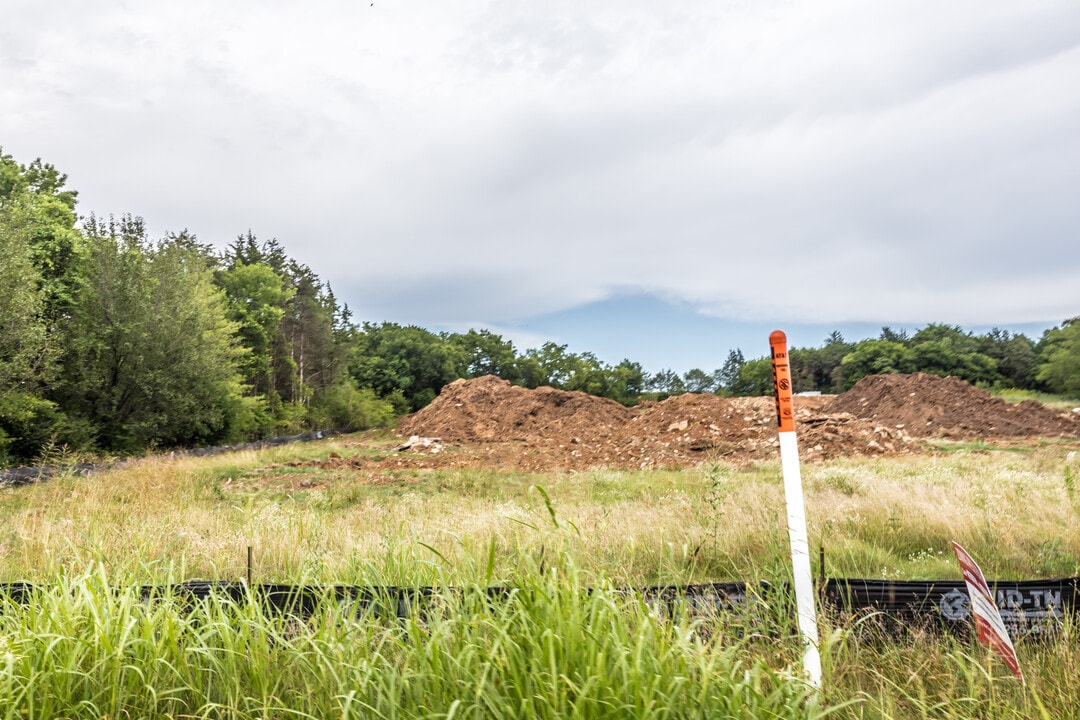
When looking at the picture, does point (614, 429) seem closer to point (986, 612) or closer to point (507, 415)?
point (507, 415)

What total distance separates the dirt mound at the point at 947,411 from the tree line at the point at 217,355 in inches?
776

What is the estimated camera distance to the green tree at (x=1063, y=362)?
4750 centimetres

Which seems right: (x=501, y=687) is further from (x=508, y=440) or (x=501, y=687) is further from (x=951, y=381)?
(x=951, y=381)

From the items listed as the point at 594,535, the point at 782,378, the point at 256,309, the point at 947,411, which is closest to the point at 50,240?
the point at 256,309

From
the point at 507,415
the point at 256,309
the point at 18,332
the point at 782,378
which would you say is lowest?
the point at 507,415

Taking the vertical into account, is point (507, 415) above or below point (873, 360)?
below

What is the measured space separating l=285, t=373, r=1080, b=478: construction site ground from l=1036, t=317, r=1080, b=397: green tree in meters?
21.1

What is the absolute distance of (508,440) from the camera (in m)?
32.2

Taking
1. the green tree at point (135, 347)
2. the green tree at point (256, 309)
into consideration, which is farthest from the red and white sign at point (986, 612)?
the green tree at point (256, 309)

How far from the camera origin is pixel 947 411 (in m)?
30.3

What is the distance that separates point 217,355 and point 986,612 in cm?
3187

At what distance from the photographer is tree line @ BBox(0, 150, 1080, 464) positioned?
920 inches

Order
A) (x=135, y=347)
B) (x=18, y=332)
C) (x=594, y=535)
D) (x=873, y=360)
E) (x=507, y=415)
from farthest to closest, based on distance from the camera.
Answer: (x=873, y=360) < (x=507, y=415) < (x=135, y=347) < (x=18, y=332) < (x=594, y=535)

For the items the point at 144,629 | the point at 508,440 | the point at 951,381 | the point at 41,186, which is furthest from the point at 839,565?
the point at 41,186
